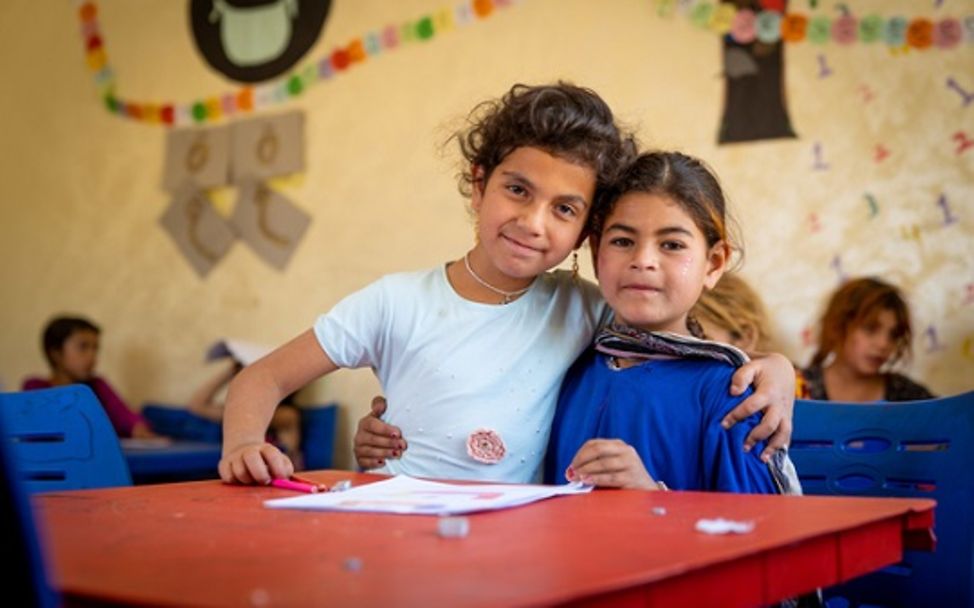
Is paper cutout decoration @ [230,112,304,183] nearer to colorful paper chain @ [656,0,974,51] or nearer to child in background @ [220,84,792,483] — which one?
colorful paper chain @ [656,0,974,51]

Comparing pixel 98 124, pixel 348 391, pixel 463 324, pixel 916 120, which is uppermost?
pixel 98 124

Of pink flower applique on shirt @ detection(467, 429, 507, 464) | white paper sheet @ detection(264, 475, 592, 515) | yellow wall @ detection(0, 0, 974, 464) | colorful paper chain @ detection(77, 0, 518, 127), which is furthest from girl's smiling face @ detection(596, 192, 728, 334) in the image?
colorful paper chain @ detection(77, 0, 518, 127)

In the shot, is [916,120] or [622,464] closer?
[622,464]

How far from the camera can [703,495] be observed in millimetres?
1237

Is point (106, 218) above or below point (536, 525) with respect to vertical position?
above

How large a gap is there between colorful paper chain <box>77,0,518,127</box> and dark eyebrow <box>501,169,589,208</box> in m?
2.40

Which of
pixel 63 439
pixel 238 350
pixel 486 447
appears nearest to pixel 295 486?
pixel 486 447

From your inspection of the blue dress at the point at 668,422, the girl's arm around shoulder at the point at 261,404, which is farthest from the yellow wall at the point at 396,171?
the girl's arm around shoulder at the point at 261,404

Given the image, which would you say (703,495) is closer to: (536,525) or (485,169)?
(536,525)

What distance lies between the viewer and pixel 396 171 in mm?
4289

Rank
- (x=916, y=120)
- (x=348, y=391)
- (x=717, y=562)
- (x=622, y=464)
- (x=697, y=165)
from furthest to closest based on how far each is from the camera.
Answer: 1. (x=348, y=391)
2. (x=916, y=120)
3. (x=697, y=165)
4. (x=622, y=464)
5. (x=717, y=562)

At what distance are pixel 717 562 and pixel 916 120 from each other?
2710mm

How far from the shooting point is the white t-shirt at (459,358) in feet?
5.64

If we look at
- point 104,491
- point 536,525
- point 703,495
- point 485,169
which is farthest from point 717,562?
point 485,169
